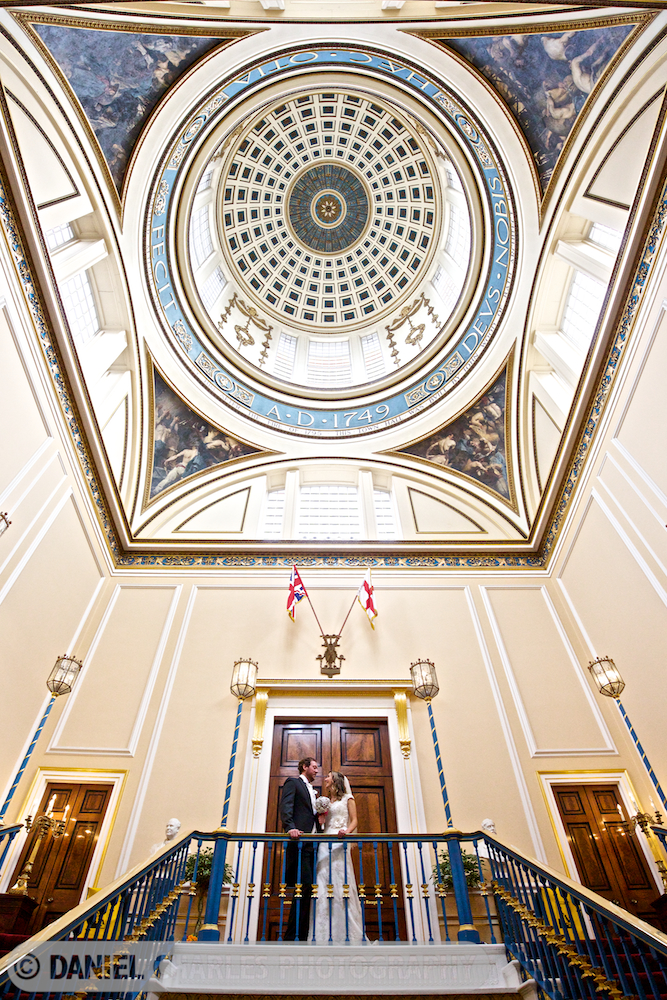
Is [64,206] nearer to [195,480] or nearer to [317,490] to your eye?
[195,480]

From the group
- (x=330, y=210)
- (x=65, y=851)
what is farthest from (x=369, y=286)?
(x=65, y=851)

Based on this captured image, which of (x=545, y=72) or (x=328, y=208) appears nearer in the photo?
(x=545, y=72)

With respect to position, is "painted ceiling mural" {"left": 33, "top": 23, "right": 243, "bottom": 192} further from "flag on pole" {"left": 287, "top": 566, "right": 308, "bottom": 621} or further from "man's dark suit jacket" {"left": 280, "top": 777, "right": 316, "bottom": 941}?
"man's dark suit jacket" {"left": 280, "top": 777, "right": 316, "bottom": 941}

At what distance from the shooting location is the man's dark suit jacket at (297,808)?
5.22 m

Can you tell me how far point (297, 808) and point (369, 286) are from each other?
15.4m

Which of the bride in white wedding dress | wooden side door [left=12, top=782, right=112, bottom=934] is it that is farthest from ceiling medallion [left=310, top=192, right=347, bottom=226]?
the bride in white wedding dress

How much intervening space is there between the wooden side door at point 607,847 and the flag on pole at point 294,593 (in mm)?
4823

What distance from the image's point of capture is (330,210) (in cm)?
1744

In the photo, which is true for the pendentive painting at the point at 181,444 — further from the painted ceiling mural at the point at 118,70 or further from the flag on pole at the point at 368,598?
the flag on pole at the point at 368,598

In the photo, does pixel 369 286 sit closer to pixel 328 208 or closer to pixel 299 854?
pixel 328 208

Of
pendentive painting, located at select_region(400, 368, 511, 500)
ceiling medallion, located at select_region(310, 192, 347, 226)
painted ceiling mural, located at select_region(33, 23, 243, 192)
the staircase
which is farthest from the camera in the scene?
ceiling medallion, located at select_region(310, 192, 347, 226)

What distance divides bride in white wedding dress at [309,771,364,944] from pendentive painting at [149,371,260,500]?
26.4 feet

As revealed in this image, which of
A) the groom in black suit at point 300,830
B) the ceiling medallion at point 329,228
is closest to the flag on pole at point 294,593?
the groom in black suit at point 300,830

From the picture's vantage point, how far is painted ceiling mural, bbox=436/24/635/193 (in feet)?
24.1
